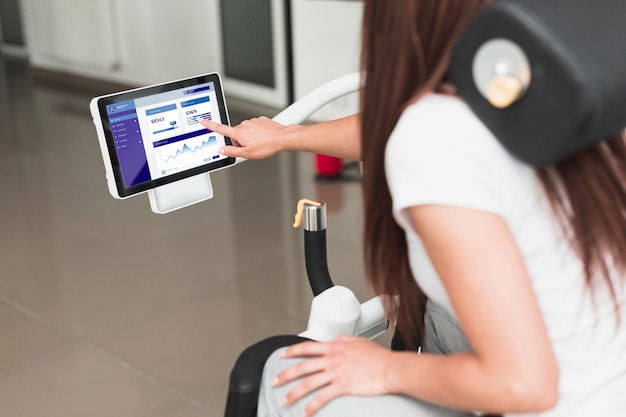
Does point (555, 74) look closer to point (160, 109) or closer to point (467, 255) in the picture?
point (467, 255)

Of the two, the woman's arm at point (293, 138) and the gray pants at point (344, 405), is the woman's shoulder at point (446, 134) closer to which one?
the gray pants at point (344, 405)

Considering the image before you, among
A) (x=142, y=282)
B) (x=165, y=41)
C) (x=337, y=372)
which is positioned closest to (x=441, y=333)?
(x=337, y=372)

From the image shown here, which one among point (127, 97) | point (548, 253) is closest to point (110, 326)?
point (127, 97)

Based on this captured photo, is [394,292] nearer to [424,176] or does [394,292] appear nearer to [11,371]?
[424,176]

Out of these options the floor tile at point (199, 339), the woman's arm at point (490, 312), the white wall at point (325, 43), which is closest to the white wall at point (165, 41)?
the white wall at point (325, 43)

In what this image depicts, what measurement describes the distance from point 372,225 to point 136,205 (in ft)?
8.16

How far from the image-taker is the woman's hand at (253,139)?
3.94 feet

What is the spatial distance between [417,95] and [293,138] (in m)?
0.45

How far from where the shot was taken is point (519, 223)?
2.59 feet

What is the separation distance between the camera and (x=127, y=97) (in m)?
1.10

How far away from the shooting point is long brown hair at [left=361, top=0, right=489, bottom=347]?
0.78 metres

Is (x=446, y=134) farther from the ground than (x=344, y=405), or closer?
farther from the ground

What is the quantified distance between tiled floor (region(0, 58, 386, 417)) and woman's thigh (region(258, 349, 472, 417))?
1.06m

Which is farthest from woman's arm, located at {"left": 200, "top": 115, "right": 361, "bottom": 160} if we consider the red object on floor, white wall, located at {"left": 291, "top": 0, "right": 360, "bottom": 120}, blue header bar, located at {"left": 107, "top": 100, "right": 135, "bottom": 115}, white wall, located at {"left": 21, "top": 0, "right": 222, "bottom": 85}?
white wall, located at {"left": 21, "top": 0, "right": 222, "bottom": 85}
